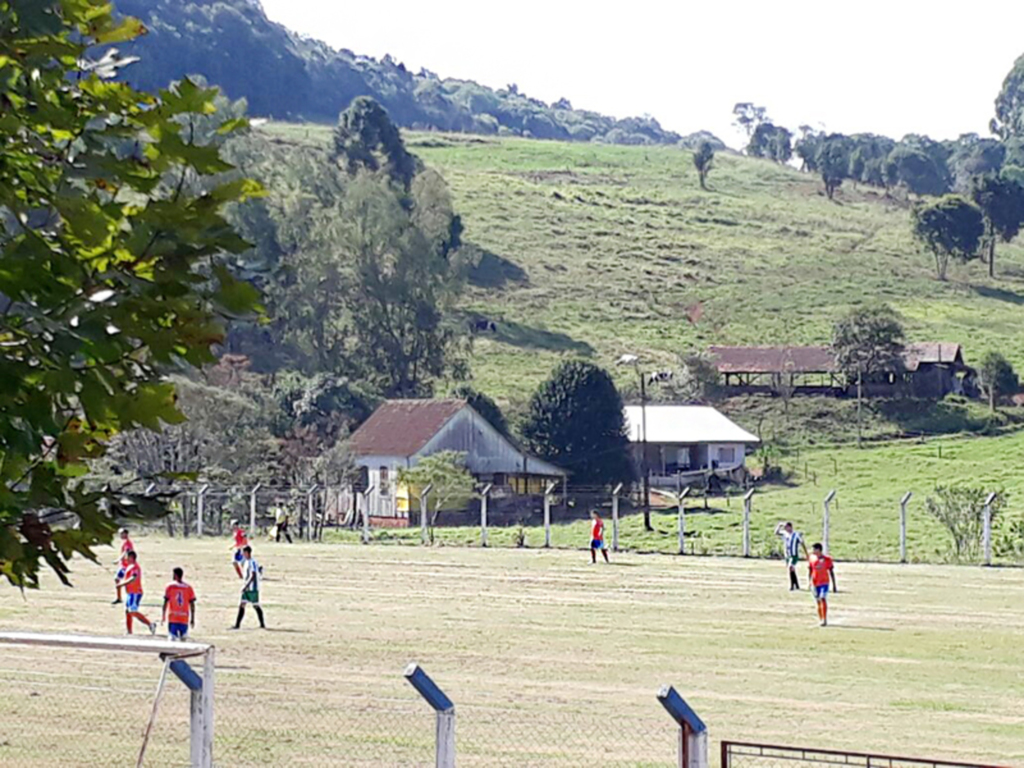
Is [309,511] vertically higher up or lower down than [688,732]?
lower down

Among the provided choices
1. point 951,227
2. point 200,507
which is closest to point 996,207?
point 951,227

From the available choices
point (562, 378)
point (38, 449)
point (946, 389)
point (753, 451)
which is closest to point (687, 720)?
point (38, 449)

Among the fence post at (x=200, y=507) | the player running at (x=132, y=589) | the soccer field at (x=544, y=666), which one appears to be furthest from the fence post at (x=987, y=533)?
the fence post at (x=200, y=507)

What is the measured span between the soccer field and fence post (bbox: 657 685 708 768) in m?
1.80

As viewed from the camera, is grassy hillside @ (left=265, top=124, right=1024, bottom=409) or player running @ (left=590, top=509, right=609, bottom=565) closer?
player running @ (left=590, top=509, right=609, bottom=565)

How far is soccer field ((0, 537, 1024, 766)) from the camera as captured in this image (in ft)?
53.7

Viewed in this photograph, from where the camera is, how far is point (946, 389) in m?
86.8

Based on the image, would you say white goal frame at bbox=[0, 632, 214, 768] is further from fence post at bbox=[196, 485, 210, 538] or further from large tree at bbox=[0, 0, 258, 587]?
fence post at bbox=[196, 485, 210, 538]

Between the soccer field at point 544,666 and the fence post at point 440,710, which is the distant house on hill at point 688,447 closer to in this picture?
the soccer field at point 544,666

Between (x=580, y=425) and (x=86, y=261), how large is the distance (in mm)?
67125

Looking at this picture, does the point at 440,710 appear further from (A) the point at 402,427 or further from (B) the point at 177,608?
(A) the point at 402,427

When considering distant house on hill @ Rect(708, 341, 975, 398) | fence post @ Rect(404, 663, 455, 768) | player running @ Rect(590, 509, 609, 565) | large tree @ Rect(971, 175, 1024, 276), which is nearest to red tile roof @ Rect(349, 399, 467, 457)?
distant house on hill @ Rect(708, 341, 975, 398)

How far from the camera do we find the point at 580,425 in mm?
72250

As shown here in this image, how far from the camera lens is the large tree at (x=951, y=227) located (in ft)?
379
